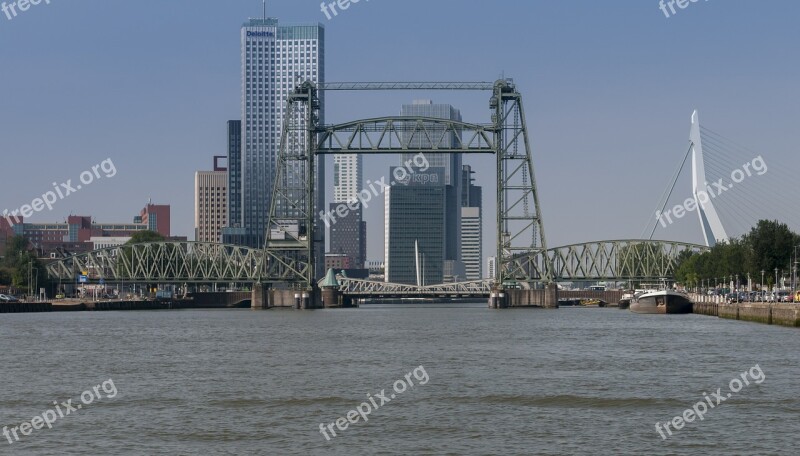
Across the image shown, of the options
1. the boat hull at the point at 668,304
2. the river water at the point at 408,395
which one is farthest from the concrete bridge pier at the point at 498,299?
the river water at the point at 408,395

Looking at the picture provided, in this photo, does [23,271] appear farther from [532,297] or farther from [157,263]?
[532,297]

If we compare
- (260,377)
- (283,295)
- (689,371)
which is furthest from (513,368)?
(283,295)

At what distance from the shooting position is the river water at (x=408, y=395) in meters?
28.6

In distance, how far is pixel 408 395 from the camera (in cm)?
3653

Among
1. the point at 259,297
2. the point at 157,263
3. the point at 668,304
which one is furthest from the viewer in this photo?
the point at 157,263

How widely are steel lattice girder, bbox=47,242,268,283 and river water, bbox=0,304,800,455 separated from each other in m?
106

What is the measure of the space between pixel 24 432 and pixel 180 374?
13416mm

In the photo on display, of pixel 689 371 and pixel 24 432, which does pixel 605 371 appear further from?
pixel 24 432

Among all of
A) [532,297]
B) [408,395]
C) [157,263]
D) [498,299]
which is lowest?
[408,395]

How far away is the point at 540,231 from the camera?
129m

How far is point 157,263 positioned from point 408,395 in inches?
5883

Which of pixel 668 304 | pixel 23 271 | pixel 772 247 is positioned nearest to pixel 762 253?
pixel 772 247

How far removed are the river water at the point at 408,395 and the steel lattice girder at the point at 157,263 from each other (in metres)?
106

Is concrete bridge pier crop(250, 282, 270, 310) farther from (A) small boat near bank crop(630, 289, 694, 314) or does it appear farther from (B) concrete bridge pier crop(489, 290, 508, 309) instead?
(A) small boat near bank crop(630, 289, 694, 314)
